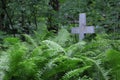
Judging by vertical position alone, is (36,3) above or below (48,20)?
above

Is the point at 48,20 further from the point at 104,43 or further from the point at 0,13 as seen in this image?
the point at 104,43

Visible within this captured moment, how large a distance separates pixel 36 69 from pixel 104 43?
1801mm

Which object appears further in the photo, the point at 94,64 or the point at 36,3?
the point at 36,3

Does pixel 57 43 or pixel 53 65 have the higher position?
pixel 53 65

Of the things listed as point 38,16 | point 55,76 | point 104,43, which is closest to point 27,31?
point 38,16

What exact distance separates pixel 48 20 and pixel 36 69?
436 cm

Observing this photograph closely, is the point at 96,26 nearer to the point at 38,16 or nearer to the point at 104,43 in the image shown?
the point at 38,16

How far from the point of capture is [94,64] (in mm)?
3934

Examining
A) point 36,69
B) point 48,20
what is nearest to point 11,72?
point 36,69

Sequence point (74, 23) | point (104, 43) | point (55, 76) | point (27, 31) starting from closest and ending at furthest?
point (55, 76)
point (104, 43)
point (27, 31)
point (74, 23)

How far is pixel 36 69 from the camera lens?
3.84m

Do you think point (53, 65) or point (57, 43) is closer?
point (53, 65)

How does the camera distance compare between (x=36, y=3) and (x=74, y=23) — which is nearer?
(x=36, y=3)

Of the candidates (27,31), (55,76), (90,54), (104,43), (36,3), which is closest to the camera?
(55,76)
